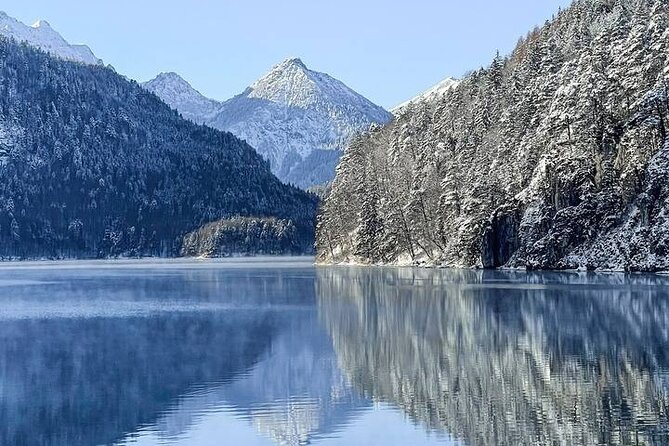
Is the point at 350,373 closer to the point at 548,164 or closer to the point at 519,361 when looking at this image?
the point at 519,361

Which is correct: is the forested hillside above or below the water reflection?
above

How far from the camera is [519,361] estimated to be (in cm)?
3209

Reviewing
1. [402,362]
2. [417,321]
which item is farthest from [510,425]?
[417,321]

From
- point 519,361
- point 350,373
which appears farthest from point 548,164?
point 350,373

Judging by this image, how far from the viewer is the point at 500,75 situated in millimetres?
129750

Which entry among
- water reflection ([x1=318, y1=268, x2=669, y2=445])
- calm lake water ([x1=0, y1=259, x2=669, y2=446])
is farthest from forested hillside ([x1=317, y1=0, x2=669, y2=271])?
calm lake water ([x1=0, y1=259, x2=669, y2=446])

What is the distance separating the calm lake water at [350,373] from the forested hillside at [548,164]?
28.4 meters

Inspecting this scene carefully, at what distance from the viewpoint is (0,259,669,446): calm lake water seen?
74.7 feet

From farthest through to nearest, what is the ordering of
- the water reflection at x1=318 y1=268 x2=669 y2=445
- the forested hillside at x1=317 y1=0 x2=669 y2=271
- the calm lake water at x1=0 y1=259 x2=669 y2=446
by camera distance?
the forested hillside at x1=317 y1=0 x2=669 y2=271, the calm lake water at x1=0 y1=259 x2=669 y2=446, the water reflection at x1=318 y1=268 x2=669 y2=445

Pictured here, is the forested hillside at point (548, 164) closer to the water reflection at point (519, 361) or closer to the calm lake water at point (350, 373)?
the water reflection at point (519, 361)

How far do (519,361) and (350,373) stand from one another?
19.2 ft

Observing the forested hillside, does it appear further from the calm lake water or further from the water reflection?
the calm lake water

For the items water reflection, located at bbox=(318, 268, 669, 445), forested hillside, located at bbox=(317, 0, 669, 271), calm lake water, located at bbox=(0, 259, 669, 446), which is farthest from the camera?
forested hillside, located at bbox=(317, 0, 669, 271)

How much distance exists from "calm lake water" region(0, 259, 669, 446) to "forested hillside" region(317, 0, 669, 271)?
28.4 m
